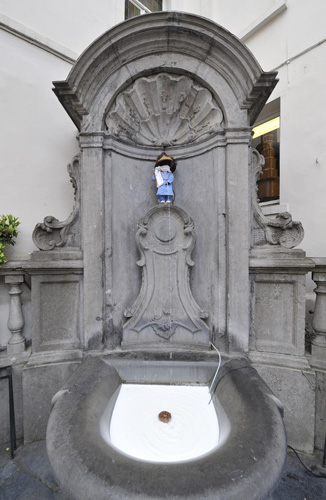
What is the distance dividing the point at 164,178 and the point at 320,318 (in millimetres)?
2171

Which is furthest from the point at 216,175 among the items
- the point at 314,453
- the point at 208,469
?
the point at 314,453

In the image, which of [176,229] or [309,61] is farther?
[309,61]

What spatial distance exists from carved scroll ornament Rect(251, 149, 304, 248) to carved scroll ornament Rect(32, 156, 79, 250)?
1920 mm

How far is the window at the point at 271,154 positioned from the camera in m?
3.86

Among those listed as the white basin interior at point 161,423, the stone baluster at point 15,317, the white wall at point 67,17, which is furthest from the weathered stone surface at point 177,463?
the white wall at point 67,17

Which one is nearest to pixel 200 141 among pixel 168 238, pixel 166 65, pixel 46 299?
pixel 166 65

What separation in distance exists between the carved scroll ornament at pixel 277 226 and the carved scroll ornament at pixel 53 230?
1920mm

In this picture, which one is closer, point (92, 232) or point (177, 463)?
point (177, 463)

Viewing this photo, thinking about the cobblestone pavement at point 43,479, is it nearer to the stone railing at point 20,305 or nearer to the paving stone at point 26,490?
the paving stone at point 26,490

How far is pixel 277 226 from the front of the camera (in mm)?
2465

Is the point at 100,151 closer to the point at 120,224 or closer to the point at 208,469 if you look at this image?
the point at 120,224

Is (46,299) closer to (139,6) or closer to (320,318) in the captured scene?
(320,318)

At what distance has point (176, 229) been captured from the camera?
2551 millimetres

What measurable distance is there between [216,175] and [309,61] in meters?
2.47
